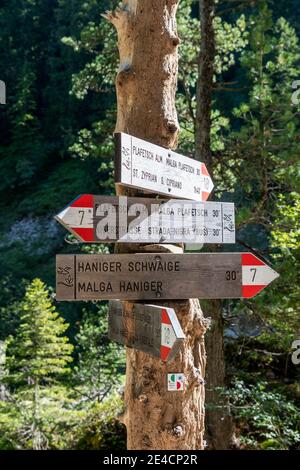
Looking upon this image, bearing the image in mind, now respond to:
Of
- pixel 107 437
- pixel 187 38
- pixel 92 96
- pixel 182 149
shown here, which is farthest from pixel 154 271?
pixel 92 96

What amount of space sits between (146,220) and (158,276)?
0.27m

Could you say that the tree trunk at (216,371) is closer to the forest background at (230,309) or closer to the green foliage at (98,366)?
the forest background at (230,309)

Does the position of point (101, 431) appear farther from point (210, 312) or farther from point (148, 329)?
point (148, 329)

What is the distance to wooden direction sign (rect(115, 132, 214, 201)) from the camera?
3057mm

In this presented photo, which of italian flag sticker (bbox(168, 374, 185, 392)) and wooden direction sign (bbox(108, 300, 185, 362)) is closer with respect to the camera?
wooden direction sign (bbox(108, 300, 185, 362))

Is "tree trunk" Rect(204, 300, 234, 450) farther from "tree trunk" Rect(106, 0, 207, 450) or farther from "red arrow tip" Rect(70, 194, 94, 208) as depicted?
"red arrow tip" Rect(70, 194, 94, 208)

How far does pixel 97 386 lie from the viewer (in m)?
9.55

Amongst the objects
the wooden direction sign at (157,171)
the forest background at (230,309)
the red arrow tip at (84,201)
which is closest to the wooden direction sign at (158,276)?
the red arrow tip at (84,201)

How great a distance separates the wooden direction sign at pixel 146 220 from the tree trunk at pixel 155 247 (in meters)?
0.14

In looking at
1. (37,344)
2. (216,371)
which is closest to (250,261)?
(216,371)

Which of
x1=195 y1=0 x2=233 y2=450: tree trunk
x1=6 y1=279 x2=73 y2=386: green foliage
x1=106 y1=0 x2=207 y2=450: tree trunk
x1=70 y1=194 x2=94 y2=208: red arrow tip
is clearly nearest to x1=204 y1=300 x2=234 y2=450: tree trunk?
x1=195 y1=0 x2=233 y2=450: tree trunk

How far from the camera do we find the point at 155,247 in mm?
3350

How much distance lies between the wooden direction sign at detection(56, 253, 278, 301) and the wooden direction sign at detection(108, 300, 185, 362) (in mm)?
119

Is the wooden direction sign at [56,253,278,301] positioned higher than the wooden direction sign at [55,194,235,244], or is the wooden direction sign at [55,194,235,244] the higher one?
the wooden direction sign at [55,194,235,244]
